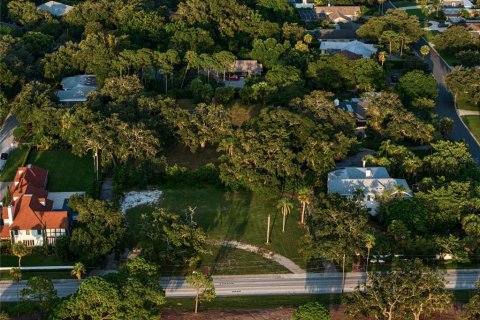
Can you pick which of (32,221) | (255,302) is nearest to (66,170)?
(32,221)

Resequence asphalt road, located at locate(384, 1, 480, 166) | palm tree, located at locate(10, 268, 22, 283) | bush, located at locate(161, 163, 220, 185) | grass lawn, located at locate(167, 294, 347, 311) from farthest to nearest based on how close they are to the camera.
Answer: asphalt road, located at locate(384, 1, 480, 166) < bush, located at locate(161, 163, 220, 185) < palm tree, located at locate(10, 268, 22, 283) < grass lawn, located at locate(167, 294, 347, 311)

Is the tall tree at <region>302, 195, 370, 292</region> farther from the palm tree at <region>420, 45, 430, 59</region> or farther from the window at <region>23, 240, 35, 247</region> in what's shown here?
the palm tree at <region>420, 45, 430, 59</region>

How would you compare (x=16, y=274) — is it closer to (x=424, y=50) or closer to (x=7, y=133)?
(x=7, y=133)

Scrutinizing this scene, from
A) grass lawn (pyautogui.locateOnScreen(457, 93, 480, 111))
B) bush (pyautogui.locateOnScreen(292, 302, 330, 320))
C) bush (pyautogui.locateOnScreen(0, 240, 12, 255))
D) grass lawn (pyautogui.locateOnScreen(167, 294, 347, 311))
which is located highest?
grass lawn (pyautogui.locateOnScreen(457, 93, 480, 111))

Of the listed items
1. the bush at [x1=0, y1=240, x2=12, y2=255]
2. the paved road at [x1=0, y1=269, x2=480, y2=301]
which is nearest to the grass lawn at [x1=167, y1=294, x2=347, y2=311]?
the paved road at [x1=0, y1=269, x2=480, y2=301]

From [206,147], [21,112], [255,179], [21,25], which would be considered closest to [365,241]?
[255,179]

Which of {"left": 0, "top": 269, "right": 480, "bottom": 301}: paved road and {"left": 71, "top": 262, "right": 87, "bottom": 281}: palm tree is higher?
{"left": 71, "top": 262, "right": 87, "bottom": 281}: palm tree
